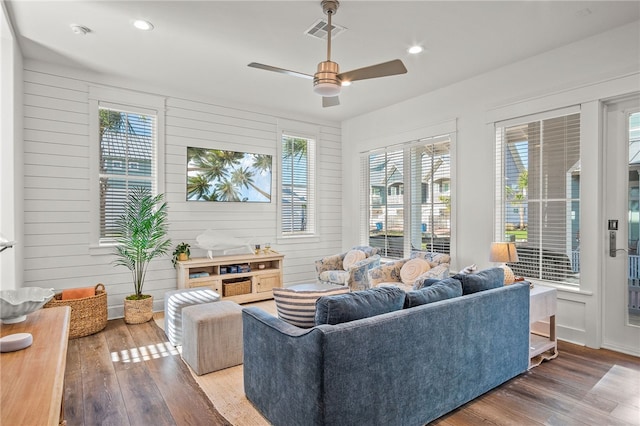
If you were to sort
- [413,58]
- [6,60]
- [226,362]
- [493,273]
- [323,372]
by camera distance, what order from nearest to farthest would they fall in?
[323,372], [493,273], [226,362], [6,60], [413,58]

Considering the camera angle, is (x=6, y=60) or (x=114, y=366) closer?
(x=114, y=366)

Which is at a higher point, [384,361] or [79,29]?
[79,29]

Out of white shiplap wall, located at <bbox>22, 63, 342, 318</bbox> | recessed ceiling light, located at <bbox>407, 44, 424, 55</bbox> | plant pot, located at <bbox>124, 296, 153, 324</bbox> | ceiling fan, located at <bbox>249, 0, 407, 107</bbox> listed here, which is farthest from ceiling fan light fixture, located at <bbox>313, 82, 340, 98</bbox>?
plant pot, located at <bbox>124, 296, 153, 324</bbox>

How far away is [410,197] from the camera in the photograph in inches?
207

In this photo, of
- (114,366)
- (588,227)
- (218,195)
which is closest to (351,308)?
(114,366)

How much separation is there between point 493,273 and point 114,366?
327 cm

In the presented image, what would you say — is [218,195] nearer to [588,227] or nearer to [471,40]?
[471,40]

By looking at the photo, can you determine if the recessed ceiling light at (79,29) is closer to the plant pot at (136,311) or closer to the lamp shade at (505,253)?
the plant pot at (136,311)

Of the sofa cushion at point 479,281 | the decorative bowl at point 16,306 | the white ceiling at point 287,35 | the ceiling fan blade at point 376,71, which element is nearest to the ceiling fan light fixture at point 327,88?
the ceiling fan blade at point 376,71

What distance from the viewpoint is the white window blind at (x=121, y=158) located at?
14.4 ft

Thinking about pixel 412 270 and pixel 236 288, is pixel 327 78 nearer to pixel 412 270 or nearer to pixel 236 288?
pixel 412 270

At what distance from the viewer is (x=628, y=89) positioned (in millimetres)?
3154

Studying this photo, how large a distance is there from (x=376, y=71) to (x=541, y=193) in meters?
2.41

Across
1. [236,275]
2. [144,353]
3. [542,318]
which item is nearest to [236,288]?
[236,275]
